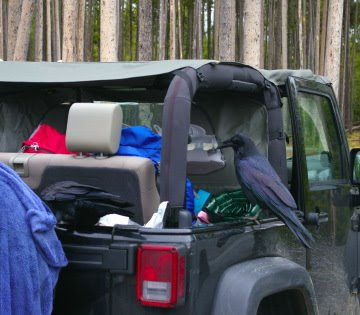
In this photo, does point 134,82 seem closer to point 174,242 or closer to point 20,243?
point 174,242

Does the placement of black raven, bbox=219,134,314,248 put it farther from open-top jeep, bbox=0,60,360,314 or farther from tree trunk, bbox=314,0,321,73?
tree trunk, bbox=314,0,321,73

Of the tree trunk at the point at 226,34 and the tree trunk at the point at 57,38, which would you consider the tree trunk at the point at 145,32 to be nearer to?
the tree trunk at the point at 226,34

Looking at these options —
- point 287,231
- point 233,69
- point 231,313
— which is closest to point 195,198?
point 287,231

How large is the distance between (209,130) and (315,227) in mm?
955

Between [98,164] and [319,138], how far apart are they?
1.64 meters

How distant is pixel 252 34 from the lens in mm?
13398

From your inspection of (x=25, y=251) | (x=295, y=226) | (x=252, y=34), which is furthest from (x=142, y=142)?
(x=252, y=34)

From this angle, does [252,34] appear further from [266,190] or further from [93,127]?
[93,127]

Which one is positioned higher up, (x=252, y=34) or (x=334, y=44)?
(x=334, y=44)

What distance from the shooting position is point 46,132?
13.8 feet

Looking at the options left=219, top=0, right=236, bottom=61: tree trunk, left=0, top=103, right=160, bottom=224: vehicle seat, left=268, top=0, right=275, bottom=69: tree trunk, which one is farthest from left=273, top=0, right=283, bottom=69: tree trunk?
left=0, top=103, right=160, bottom=224: vehicle seat

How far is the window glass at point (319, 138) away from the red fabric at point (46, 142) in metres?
1.47

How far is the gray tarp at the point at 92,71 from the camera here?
3378mm

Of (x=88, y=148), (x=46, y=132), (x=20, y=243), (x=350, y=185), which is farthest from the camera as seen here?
(x=350, y=185)
